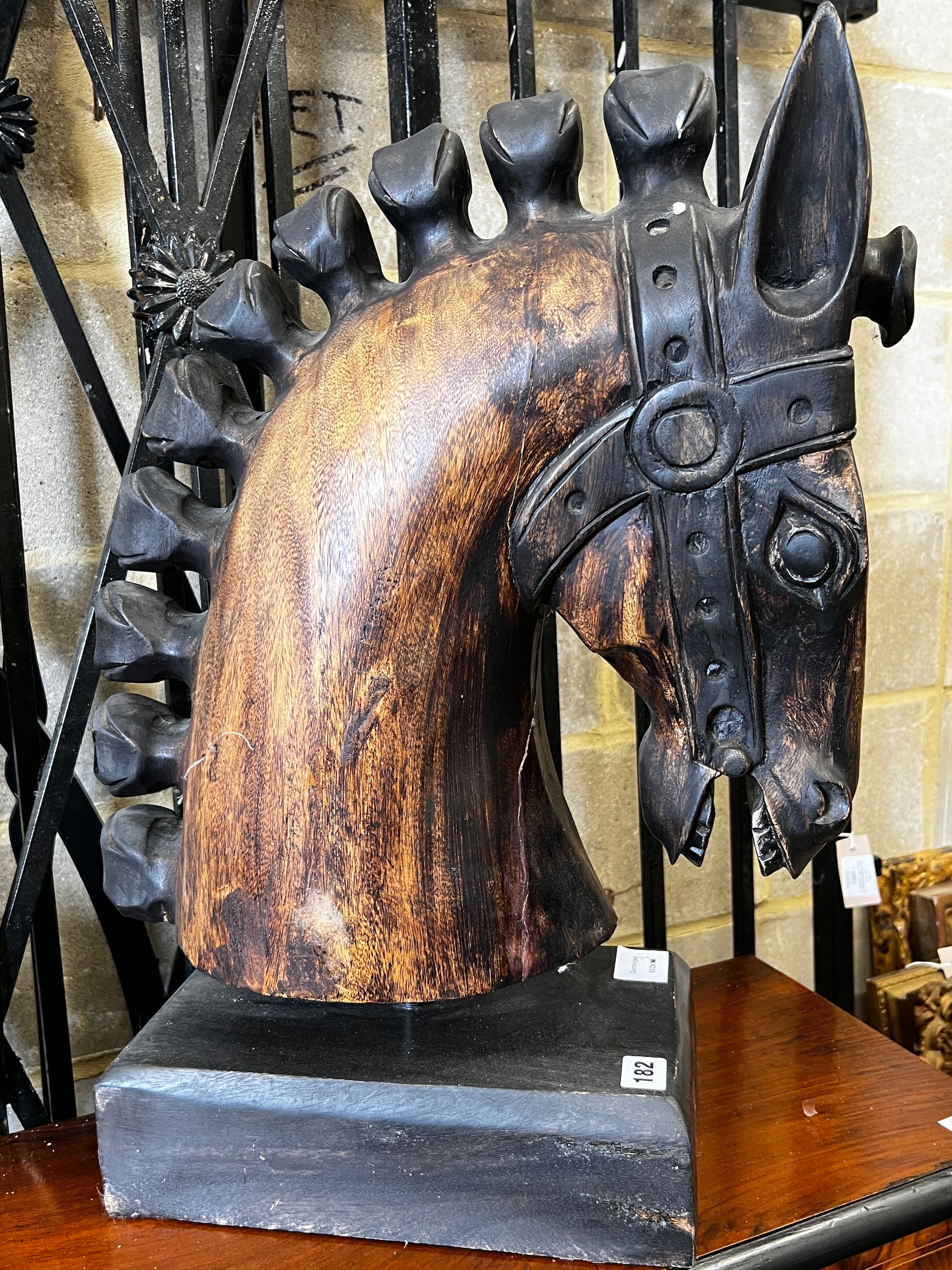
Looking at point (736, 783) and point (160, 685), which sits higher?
point (160, 685)

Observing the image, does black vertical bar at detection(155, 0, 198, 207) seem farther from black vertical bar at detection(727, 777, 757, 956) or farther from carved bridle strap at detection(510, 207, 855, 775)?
black vertical bar at detection(727, 777, 757, 956)

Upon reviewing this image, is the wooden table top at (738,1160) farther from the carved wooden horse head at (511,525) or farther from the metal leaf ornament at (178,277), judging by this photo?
the metal leaf ornament at (178,277)

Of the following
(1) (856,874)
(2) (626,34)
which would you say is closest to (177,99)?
(2) (626,34)

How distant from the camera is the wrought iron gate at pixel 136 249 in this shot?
0.77m

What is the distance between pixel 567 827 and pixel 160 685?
0.47 metres

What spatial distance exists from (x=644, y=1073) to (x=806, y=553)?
0.92 feet

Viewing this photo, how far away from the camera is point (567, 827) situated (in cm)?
64

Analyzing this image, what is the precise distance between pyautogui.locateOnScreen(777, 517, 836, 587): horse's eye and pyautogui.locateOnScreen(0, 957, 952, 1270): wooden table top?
35 cm

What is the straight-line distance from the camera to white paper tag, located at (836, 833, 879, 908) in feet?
3.98

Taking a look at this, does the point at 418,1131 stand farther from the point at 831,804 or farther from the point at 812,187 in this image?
the point at 812,187

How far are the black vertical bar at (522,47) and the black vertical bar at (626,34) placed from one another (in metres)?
0.10

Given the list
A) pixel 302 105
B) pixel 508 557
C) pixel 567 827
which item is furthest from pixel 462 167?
pixel 302 105

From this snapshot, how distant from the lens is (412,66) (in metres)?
0.85

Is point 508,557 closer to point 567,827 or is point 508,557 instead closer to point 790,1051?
point 567,827
